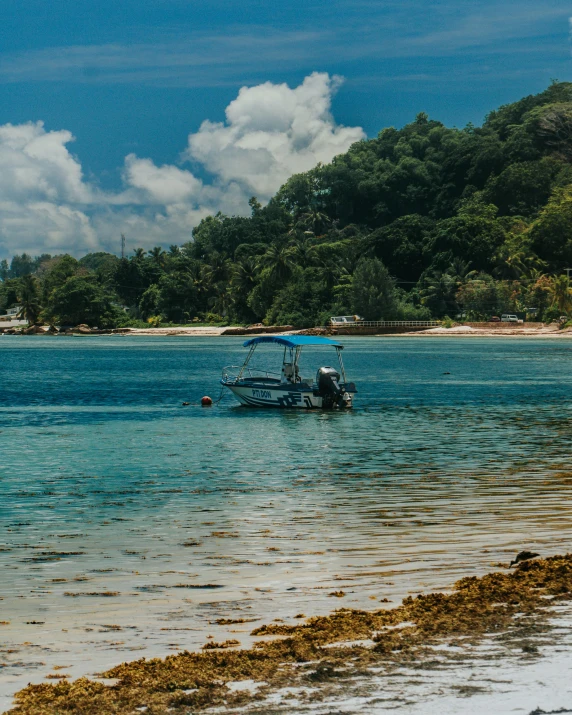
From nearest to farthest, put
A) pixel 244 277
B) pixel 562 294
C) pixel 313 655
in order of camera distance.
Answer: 1. pixel 313 655
2. pixel 562 294
3. pixel 244 277

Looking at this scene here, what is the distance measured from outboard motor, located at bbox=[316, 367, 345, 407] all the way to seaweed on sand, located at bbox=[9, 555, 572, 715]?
30.0 meters

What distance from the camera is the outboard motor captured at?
40750 mm

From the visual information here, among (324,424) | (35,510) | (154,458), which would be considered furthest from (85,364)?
(35,510)

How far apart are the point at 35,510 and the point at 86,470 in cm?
637

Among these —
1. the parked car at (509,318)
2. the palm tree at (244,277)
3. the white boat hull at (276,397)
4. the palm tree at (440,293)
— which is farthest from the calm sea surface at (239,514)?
the palm tree at (244,277)

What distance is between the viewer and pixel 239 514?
1766 cm

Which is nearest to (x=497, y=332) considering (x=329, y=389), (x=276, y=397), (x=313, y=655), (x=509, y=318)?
(x=509, y=318)

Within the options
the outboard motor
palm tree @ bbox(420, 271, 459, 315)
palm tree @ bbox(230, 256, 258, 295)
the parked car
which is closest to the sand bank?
the parked car

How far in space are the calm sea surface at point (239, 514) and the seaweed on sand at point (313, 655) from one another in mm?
531

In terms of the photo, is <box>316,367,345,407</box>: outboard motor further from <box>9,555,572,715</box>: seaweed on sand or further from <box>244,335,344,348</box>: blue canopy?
<box>9,555,572,715</box>: seaweed on sand

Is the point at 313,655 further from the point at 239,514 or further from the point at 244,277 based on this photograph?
the point at 244,277

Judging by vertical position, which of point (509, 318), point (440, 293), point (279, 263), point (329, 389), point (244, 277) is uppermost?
point (279, 263)

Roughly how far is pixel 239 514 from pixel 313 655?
9525 mm

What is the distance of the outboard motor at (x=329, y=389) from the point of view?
40.8 m
